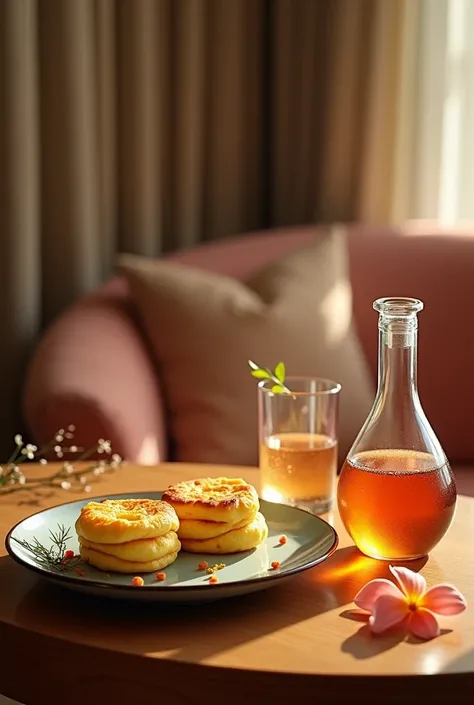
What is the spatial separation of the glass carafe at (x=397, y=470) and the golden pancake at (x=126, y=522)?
0.20 m

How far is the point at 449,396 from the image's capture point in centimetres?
238

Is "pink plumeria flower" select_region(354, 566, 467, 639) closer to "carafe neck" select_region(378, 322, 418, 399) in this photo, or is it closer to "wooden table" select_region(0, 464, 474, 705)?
"wooden table" select_region(0, 464, 474, 705)

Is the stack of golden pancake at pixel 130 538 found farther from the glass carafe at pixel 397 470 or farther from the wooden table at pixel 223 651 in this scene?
the glass carafe at pixel 397 470

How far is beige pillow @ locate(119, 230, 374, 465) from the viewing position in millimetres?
2168

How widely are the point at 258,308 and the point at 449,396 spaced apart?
1.57 ft

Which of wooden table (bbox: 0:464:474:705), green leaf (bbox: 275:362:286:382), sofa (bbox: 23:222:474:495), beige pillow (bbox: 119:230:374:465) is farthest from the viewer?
beige pillow (bbox: 119:230:374:465)

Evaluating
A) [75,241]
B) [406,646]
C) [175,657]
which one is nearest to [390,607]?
[406,646]

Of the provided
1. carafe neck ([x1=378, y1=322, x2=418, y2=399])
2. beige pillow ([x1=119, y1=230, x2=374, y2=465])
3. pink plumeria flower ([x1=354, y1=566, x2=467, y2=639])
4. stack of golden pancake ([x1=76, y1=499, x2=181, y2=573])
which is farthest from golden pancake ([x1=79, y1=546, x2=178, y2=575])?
beige pillow ([x1=119, y1=230, x2=374, y2=465])

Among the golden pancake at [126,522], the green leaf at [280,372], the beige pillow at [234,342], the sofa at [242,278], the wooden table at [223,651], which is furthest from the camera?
the beige pillow at [234,342]

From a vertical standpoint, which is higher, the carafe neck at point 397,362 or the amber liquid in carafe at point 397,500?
the carafe neck at point 397,362

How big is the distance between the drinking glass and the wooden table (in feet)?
0.74

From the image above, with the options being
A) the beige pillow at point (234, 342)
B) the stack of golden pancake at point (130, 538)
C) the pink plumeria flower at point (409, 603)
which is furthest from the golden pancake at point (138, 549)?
the beige pillow at point (234, 342)

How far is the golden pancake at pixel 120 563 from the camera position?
1052 mm

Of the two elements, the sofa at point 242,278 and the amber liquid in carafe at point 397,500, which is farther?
the sofa at point 242,278
